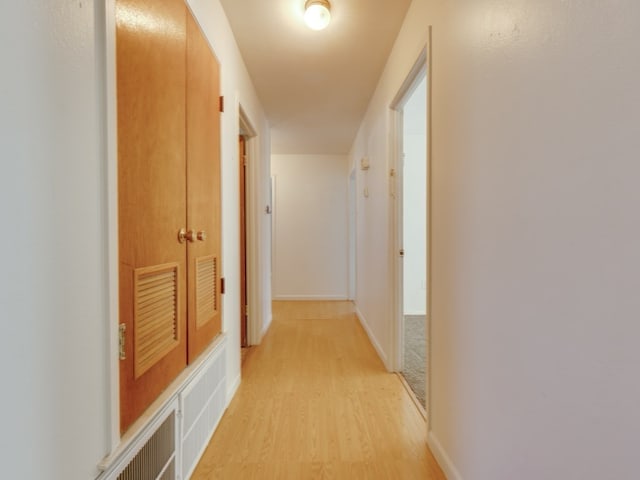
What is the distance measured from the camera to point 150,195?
3.61 ft

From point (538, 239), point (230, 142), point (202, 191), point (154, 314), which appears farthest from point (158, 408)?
point (230, 142)

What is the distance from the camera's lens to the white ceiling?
1973mm

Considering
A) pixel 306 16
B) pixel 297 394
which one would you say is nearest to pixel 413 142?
pixel 306 16

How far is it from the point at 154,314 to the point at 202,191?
2.17ft

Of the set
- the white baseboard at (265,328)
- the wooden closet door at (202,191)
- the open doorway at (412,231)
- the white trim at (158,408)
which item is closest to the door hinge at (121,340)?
the white trim at (158,408)

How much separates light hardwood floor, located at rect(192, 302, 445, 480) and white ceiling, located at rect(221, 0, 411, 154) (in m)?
2.34

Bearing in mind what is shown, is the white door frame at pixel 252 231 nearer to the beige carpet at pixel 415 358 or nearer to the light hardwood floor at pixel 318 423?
the light hardwood floor at pixel 318 423

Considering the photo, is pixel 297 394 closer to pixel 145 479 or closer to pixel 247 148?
pixel 145 479

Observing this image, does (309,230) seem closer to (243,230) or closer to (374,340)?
(243,230)

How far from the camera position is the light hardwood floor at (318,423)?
58.3 inches

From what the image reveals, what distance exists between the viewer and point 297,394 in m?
2.18

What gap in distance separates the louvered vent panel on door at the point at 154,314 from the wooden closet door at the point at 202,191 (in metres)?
0.17

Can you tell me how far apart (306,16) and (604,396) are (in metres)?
2.09

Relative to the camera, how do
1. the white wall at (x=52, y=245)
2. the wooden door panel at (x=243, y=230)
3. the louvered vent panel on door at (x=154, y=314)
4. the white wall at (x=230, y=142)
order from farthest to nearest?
the wooden door panel at (x=243, y=230)
the white wall at (x=230, y=142)
the louvered vent panel on door at (x=154, y=314)
the white wall at (x=52, y=245)
